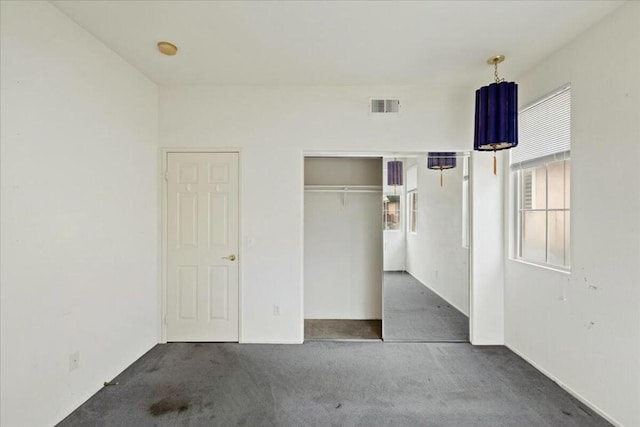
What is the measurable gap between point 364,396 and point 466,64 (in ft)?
9.84

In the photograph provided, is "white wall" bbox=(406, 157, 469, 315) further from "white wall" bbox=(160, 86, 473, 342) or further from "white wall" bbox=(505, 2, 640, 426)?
"white wall" bbox=(505, 2, 640, 426)

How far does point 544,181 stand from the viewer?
2951 millimetres

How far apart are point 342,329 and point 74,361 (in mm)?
2504

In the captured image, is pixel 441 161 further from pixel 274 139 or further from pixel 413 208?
pixel 274 139

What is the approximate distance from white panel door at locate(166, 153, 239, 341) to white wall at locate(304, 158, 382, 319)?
3.06ft

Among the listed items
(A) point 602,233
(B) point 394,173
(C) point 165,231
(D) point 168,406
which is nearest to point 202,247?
(C) point 165,231

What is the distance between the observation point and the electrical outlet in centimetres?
230

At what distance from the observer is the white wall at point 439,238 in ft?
11.8

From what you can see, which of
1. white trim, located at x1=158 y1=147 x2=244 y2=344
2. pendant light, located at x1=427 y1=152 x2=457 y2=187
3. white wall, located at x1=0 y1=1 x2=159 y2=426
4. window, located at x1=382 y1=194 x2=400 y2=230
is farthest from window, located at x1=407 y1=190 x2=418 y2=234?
white wall, located at x1=0 y1=1 x2=159 y2=426

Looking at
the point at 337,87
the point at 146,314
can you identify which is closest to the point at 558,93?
the point at 337,87

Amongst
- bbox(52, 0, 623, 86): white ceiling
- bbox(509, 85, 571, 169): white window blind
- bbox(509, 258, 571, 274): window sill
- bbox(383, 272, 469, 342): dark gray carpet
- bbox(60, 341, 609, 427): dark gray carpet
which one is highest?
bbox(52, 0, 623, 86): white ceiling

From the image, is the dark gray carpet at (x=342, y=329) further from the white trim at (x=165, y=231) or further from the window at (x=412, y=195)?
the window at (x=412, y=195)

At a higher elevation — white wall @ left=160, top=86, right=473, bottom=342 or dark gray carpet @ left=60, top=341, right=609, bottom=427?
white wall @ left=160, top=86, right=473, bottom=342

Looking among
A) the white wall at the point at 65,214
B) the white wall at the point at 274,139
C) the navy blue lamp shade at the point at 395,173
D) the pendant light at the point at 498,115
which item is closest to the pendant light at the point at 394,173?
the navy blue lamp shade at the point at 395,173
